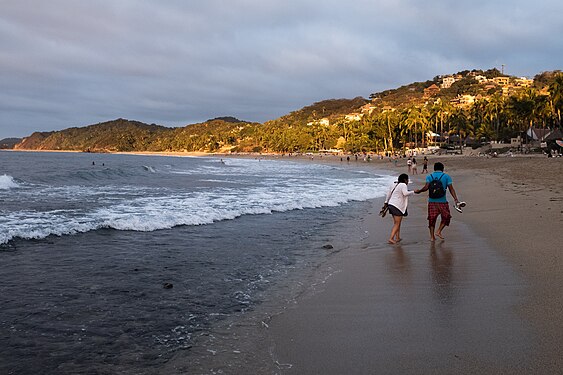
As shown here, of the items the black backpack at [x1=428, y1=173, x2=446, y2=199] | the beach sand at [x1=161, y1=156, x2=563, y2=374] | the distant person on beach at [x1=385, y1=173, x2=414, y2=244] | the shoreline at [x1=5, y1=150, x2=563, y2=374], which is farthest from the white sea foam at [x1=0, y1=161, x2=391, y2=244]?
the black backpack at [x1=428, y1=173, x2=446, y2=199]

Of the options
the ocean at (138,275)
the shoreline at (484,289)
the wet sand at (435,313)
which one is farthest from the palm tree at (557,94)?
the wet sand at (435,313)

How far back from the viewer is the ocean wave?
32.7 feet

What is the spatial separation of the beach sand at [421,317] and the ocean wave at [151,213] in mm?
5273

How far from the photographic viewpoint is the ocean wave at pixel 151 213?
392 inches

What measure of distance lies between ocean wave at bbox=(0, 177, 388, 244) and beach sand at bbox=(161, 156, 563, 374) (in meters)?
5.27

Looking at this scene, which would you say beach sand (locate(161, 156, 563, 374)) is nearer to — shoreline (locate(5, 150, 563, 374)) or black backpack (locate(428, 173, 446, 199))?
shoreline (locate(5, 150, 563, 374))

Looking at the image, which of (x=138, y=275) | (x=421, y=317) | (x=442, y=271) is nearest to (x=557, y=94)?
(x=442, y=271)

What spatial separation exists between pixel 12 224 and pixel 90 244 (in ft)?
10.9

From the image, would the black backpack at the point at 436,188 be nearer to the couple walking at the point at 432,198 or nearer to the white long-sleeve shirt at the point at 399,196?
the couple walking at the point at 432,198

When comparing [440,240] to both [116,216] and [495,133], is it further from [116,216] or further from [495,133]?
[495,133]

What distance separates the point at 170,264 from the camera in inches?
276

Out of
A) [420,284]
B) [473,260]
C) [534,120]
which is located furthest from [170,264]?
[534,120]

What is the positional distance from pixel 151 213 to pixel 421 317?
9666 mm

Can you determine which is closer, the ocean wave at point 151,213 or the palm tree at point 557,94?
the ocean wave at point 151,213
